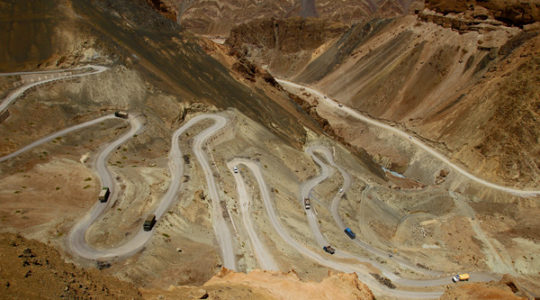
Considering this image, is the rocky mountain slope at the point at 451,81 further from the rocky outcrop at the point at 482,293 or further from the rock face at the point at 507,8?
the rocky outcrop at the point at 482,293

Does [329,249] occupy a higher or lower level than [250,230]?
lower

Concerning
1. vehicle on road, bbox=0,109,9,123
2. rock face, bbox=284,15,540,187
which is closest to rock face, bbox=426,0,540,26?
rock face, bbox=284,15,540,187

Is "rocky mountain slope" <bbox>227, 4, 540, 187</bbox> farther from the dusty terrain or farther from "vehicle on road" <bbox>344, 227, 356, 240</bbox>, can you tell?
"vehicle on road" <bbox>344, 227, 356, 240</bbox>

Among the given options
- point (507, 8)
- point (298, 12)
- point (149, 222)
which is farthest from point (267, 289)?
point (298, 12)

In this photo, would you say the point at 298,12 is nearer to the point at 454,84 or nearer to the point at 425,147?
the point at 454,84

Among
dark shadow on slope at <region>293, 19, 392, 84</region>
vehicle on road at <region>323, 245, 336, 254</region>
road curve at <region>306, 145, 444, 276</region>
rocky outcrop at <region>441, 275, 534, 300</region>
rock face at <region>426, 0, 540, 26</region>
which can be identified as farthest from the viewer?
dark shadow on slope at <region>293, 19, 392, 84</region>

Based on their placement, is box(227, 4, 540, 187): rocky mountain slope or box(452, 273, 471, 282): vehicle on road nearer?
box(452, 273, 471, 282): vehicle on road
